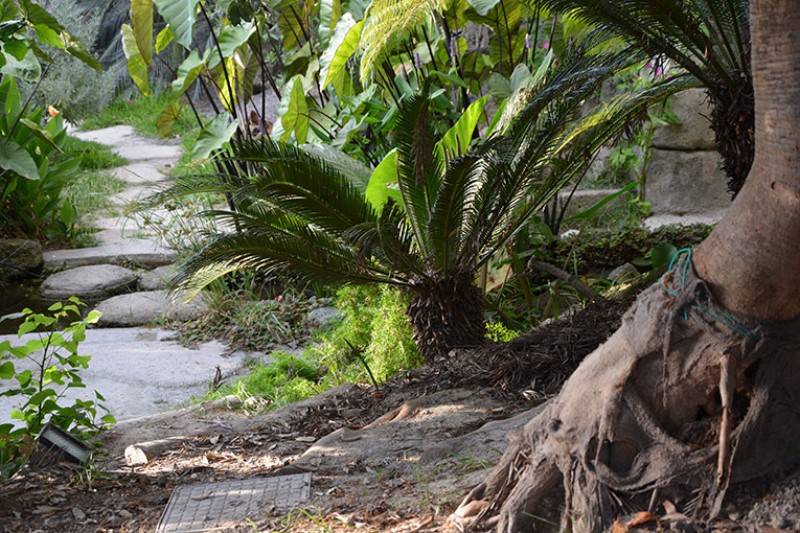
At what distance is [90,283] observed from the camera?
884 cm

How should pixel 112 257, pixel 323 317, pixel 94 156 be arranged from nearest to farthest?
1. pixel 323 317
2. pixel 112 257
3. pixel 94 156

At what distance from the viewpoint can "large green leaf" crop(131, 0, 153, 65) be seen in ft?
24.7

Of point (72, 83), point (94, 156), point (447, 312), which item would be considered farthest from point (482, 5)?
point (72, 83)

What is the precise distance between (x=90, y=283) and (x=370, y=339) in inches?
156

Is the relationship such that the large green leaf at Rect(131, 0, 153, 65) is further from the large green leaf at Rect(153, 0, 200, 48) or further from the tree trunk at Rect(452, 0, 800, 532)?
the tree trunk at Rect(452, 0, 800, 532)

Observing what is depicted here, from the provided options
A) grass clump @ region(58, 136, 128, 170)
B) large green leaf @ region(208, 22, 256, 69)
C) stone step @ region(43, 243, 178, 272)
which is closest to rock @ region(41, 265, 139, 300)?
stone step @ region(43, 243, 178, 272)

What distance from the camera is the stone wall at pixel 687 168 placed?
8992 millimetres

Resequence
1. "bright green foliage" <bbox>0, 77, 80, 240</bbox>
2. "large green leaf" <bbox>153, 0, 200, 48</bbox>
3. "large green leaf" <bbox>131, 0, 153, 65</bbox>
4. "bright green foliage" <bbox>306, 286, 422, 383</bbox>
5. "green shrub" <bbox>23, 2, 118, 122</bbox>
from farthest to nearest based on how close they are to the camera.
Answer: "green shrub" <bbox>23, 2, 118, 122</bbox>, "bright green foliage" <bbox>0, 77, 80, 240</bbox>, "large green leaf" <bbox>131, 0, 153, 65</bbox>, "large green leaf" <bbox>153, 0, 200, 48</bbox>, "bright green foliage" <bbox>306, 286, 422, 383</bbox>

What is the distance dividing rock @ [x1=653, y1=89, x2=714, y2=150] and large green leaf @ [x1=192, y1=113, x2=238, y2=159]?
431 centimetres

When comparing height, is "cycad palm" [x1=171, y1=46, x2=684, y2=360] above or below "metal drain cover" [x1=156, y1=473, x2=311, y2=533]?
above

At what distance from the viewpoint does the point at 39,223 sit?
9961 mm

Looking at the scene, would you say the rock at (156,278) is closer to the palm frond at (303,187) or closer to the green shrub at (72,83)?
the palm frond at (303,187)

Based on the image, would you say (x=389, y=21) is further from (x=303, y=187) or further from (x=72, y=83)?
(x=72, y=83)

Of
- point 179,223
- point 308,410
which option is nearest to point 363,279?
point 308,410
